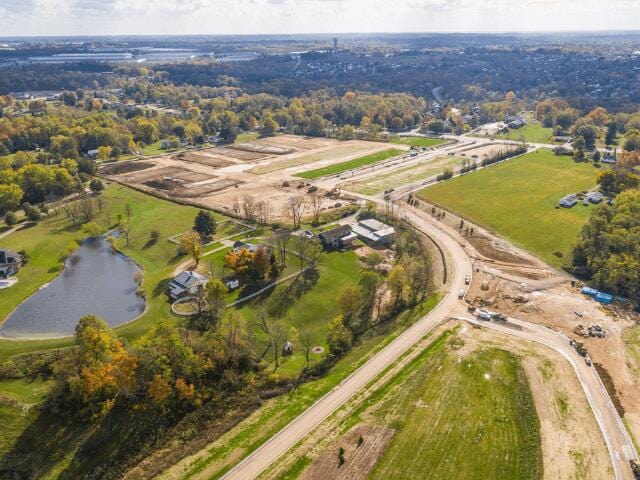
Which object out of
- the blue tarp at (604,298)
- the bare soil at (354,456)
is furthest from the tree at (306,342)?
the blue tarp at (604,298)

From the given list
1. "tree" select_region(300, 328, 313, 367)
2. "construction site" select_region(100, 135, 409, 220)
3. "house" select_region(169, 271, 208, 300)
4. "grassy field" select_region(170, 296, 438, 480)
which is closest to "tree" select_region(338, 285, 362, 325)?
"grassy field" select_region(170, 296, 438, 480)

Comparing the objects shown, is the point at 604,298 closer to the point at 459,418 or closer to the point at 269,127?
the point at 459,418

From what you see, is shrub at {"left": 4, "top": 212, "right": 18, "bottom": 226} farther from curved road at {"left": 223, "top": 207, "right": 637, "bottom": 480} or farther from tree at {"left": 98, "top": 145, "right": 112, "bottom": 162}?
curved road at {"left": 223, "top": 207, "right": 637, "bottom": 480}

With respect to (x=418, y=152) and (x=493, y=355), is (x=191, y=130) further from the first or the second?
(x=493, y=355)

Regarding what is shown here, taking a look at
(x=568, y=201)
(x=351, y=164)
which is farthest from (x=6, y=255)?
(x=568, y=201)

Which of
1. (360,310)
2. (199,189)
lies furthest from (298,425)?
(199,189)

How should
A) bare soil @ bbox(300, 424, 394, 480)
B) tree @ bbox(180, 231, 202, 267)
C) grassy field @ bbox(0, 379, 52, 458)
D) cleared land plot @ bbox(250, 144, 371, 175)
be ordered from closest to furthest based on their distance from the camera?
bare soil @ bbox(300, 424, 394, 480) < grassy field @ bbox(0, 379, 52, 458) < tree @ bbox(180, 231, 202, 267) < cleared land plot @ bbox(250, 144, 371, 175)
